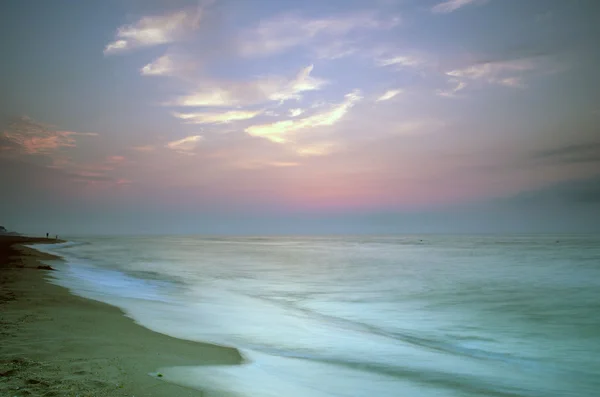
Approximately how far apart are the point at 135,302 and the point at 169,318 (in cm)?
336

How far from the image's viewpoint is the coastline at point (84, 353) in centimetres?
486

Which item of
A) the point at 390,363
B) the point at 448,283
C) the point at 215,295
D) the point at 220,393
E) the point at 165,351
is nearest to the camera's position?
the point at 220,393

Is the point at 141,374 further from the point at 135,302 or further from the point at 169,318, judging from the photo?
the point at 135,302

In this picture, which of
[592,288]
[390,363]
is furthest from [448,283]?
[390,363]

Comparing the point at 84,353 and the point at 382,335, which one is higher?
the point at 84,353

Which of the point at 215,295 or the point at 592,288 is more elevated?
the point at 592,288

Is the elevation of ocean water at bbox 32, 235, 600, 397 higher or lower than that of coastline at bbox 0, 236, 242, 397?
lower

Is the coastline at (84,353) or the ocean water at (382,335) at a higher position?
the coastline at (84,353)

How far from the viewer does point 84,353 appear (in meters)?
6.32

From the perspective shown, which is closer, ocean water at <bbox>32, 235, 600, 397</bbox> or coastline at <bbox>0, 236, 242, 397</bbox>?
coastline at <bbox>0, 236, 242, 397</bbox>

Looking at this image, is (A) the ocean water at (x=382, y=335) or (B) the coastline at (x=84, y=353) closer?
(B) the coastline at (x=84, y=353)

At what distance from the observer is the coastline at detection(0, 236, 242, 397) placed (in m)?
4.86

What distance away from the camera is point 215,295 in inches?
710

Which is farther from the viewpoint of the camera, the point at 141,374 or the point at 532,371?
the point at 532,371
